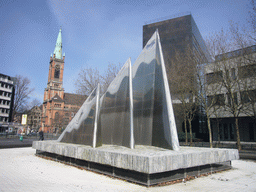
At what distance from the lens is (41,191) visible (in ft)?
18.5

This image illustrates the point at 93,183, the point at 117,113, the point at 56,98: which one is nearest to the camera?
the point at 93,183

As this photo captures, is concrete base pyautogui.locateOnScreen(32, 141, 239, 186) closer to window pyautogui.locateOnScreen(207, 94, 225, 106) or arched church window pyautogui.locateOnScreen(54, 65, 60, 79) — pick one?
window pyautogui.locateOnScreen(207, 94, 225, 106)

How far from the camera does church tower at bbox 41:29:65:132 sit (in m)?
87.6

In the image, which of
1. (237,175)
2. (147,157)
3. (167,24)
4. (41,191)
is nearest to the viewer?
(41,191)

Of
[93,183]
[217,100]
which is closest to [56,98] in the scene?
[217,100]

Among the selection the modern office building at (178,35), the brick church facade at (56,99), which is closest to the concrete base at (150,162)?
the modern office building at (178,35)

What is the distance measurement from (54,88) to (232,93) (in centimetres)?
8824

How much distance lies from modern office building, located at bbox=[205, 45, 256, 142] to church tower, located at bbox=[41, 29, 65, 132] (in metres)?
73.3

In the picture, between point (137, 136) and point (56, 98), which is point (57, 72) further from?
point (137, 136)

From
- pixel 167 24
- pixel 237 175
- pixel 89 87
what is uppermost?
pixel 167 24

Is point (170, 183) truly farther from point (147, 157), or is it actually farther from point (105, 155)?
point (105, 155)

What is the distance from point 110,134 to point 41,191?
513 centimetres

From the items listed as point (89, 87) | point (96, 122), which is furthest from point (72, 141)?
point (89, 87)

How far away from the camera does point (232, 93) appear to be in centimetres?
1919
